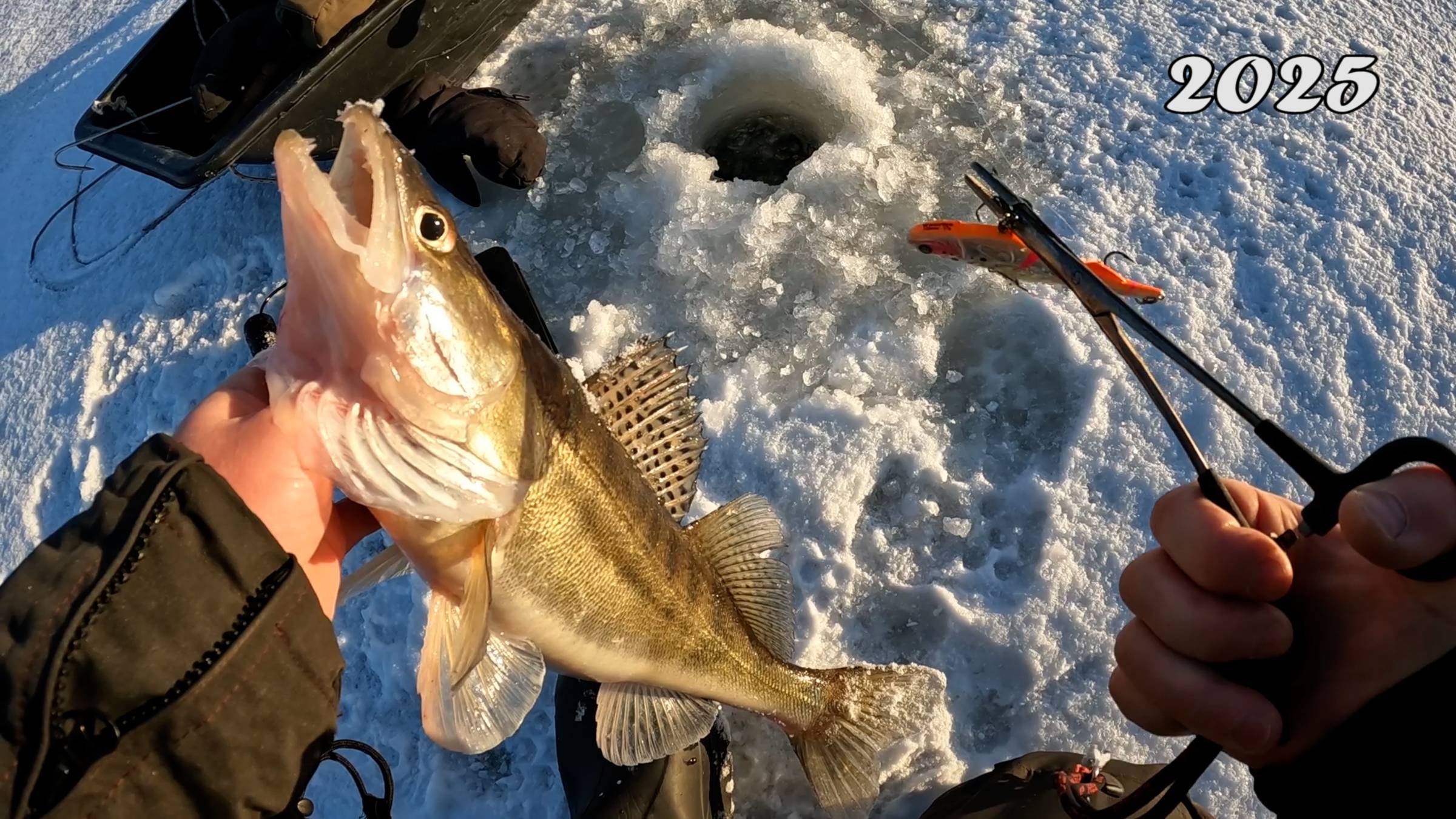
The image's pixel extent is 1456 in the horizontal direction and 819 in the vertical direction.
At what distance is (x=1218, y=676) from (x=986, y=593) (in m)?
1.14

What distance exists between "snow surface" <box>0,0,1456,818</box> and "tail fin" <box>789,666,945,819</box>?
178 mm

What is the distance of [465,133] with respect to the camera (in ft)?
9.39

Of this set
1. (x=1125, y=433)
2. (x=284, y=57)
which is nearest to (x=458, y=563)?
(x=1125, y=433)

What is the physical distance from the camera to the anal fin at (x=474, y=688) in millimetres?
1534

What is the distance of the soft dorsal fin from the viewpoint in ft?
5.53

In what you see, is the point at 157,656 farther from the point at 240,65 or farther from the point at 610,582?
the point at 240,65

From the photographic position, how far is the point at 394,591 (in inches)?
94.8

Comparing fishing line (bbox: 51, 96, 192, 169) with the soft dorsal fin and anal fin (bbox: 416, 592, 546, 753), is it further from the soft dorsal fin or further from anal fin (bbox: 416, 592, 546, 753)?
anal fin (bbox: 416, 592, 546, 753)

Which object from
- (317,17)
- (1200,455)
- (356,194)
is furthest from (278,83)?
(1200,455)

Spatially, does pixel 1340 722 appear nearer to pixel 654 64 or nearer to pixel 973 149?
pixel 973 149

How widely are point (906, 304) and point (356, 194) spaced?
6.01ft

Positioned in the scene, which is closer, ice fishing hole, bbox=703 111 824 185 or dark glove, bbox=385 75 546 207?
dark glove, bbox=385 75 546 207

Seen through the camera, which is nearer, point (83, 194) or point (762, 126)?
point (762, 126)

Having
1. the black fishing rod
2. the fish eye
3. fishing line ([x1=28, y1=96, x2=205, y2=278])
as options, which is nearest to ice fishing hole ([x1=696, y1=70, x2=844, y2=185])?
the black fishing rod
